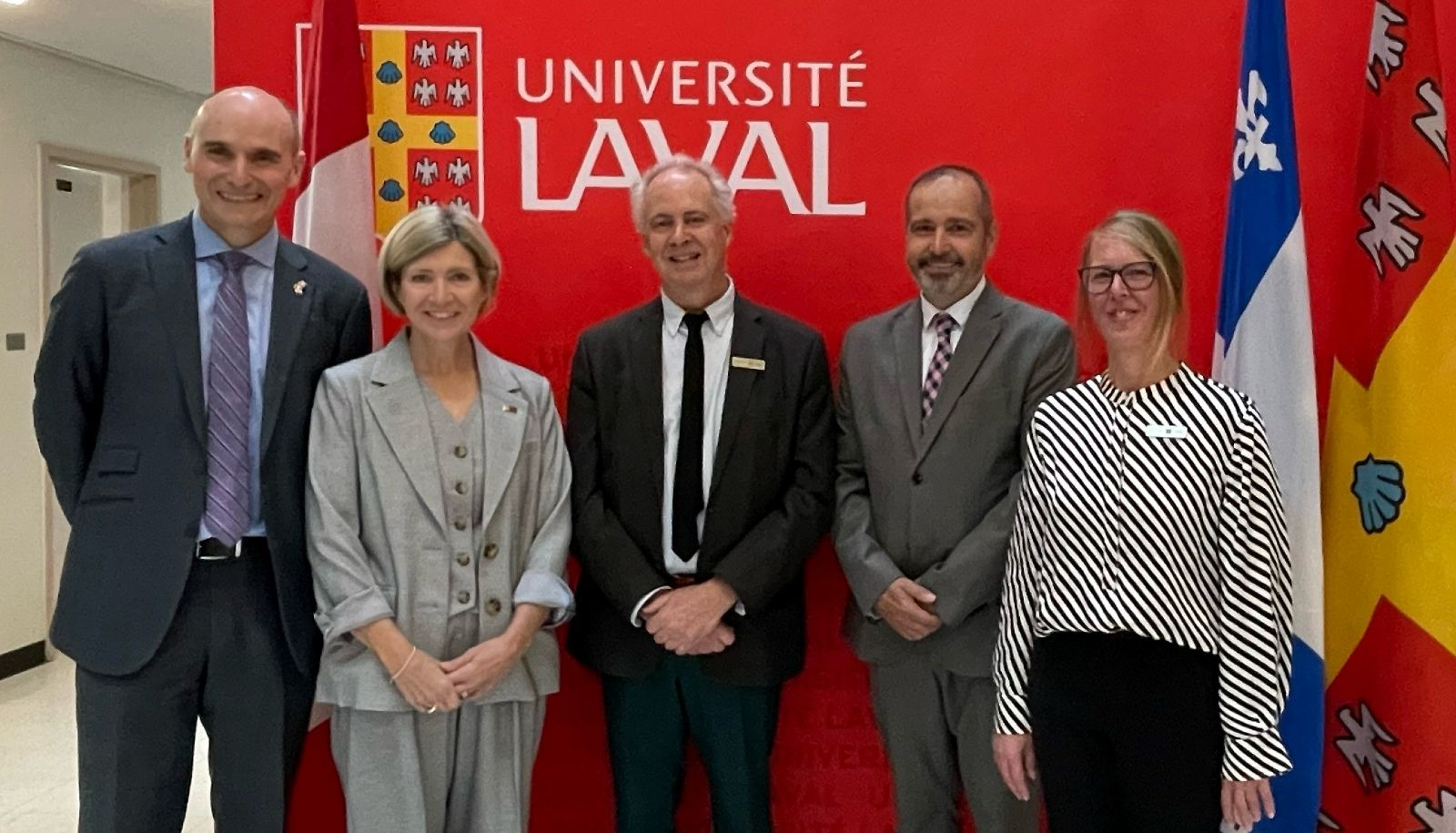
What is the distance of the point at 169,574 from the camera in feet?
6.79

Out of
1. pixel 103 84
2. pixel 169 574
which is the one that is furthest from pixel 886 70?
pixel 103 84

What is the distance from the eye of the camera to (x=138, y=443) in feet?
6.88

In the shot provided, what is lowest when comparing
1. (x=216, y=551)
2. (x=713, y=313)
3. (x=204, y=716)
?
(x=204, y=716)

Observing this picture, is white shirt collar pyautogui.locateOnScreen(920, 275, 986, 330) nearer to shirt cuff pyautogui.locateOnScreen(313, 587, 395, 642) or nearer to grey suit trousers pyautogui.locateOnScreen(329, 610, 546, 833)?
grey suit trousers pyautogui.locateOnScreen(329, 610, 546, 833)

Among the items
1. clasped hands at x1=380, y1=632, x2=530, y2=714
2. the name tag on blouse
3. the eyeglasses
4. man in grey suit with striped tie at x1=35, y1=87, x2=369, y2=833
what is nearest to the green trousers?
clasped hands at x1=380, y1=632, x2=530, y2=714

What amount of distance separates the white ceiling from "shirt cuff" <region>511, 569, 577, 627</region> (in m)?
3.37

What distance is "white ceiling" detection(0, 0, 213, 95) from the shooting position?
4883mm

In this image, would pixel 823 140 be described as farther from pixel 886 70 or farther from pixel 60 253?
pixel 60 253

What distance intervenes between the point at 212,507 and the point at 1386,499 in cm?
253

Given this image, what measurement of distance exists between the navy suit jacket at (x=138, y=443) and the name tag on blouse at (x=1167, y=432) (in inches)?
63.1

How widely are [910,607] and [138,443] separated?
156 cm

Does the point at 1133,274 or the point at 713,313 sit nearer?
the point at 1133,274

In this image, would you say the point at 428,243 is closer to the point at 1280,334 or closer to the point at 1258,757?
the point at 1258,757

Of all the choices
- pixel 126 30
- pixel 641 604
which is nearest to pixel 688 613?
pixel 641 604
